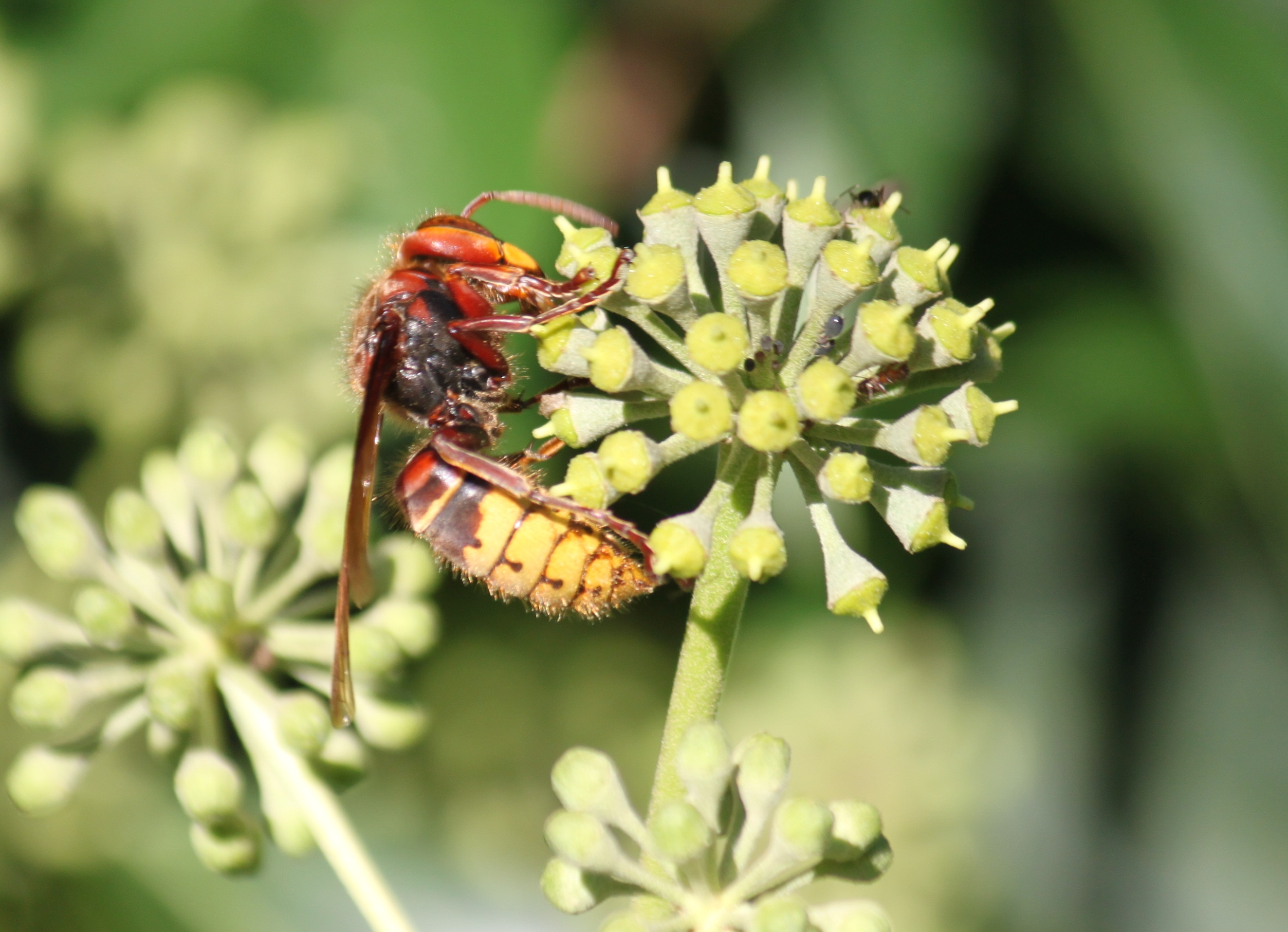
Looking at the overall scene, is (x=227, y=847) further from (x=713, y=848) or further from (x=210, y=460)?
(x=713, y=848)

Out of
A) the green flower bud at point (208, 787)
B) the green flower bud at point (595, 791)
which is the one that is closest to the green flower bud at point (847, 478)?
the green flower bud at point (595, 791)

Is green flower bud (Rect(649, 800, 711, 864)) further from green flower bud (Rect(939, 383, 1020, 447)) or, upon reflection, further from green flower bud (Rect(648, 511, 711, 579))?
green flower bud (Rect(939, 383, 1020, 447))

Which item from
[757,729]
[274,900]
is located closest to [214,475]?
[274,900]

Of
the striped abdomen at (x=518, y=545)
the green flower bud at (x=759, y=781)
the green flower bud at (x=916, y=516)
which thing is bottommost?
the green flower bud at (x=759, y=781)

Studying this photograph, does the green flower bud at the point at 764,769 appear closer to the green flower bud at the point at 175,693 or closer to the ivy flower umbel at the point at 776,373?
the ivy flower umbel at the point at 776,373

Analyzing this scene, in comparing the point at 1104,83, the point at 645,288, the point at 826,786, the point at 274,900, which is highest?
the point at 1104,83

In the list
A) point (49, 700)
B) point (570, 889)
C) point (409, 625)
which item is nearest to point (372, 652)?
point (409, 625)

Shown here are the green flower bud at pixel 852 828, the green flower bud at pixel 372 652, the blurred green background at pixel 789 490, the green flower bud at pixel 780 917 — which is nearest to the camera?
the green flower bud at pixel 780 917

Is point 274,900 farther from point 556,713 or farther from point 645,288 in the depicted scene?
point 645,288
